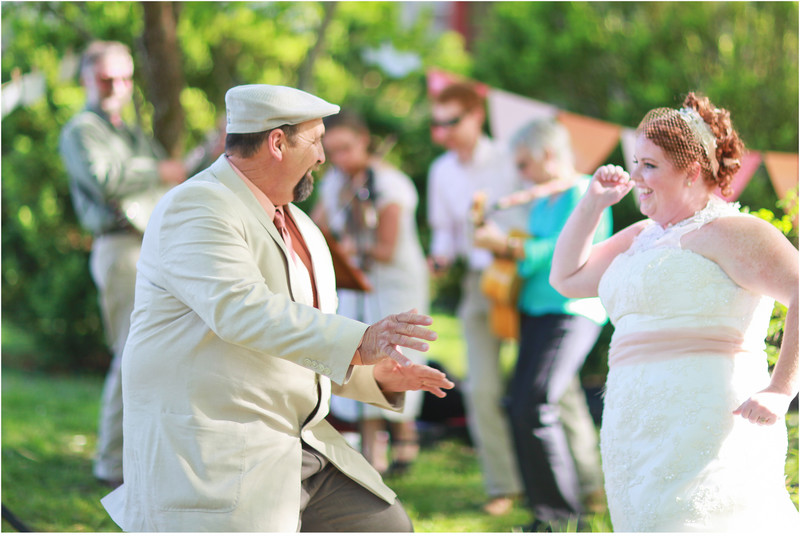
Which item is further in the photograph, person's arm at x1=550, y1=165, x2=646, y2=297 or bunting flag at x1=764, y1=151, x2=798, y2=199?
bunting flag at x1=764, y1=151, x2=798, y2=199

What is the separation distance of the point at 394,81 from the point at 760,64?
6192 mm

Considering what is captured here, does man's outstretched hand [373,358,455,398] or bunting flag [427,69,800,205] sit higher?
bunting flag [427,69,800,205]

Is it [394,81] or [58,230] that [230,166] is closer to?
[58,230]

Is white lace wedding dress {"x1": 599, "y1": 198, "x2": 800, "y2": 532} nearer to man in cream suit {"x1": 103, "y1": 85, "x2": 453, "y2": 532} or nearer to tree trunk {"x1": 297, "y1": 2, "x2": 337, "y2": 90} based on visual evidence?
man in cream suit {"x1": 103, "y1": 85, "x2": 453, "y2": 532}

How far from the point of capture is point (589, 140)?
241 inches

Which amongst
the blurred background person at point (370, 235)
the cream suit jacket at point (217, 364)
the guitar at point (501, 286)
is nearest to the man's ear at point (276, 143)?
the cream suit jacket at point (217, 364)

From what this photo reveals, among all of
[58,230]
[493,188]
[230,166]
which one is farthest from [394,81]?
[230,166]

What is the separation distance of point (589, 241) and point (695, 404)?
0.60 meters

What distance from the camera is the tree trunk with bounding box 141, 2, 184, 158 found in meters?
6.61

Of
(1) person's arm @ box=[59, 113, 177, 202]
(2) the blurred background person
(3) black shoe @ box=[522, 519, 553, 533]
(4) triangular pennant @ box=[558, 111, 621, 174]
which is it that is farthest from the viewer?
(4) triangular pennant @ box=[558, 111, 621, 174]

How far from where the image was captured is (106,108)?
16.3 ft

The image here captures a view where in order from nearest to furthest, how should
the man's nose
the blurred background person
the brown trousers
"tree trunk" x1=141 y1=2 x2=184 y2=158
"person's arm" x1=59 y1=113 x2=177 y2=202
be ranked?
the brown trousers < "person's arm" x1=59 y1=113 x2=177 y2=202 < the man's nose < the blurred background person < "tree trunk" x1=141 y1=2 x2=184 y2=158

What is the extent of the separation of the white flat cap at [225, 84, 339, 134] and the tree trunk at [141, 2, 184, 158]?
434cm

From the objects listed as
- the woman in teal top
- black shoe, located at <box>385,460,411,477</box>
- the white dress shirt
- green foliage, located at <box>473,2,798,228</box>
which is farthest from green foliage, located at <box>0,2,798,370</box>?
black shoe, located at <box>385,460,411,477</box>
